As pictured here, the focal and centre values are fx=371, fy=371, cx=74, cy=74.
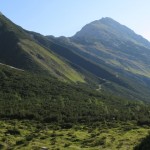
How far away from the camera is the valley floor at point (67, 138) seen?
259 feet

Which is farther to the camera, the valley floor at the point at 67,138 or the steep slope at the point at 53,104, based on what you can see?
the steep slope at the point at 53,104

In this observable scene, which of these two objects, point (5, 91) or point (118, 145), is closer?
point (118, 145)

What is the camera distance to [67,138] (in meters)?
92.5

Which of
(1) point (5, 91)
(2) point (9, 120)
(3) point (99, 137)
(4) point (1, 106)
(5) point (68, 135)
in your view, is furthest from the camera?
(1) point (5, 91)

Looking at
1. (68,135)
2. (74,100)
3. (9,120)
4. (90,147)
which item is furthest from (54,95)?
(90,147)

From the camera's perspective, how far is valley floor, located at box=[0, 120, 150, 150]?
7888 centimetres

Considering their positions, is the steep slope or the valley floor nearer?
the valley floor

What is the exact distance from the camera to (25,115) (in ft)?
438

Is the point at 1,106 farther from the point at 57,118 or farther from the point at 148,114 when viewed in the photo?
the point at 148,114

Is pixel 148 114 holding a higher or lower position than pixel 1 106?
higher

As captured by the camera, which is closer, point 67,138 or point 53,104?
point 67,138

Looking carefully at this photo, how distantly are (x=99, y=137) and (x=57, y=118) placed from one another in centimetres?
4302

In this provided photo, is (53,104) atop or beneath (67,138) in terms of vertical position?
beneath

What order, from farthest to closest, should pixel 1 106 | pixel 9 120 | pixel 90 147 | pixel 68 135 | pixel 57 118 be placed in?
pixel 1 106, pixel 57 118, pixel 9 120, pixel 68 135, pixel 90 147
